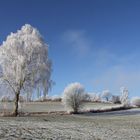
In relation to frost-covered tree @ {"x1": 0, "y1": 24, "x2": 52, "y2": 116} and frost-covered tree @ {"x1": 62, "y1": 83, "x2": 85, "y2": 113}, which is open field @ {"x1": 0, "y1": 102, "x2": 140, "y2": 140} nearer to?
frost-covered tree @ {"x1": 0, "y1": 24, "x2": 52, "y2": 116}

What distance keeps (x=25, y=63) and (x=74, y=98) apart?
3549 cm

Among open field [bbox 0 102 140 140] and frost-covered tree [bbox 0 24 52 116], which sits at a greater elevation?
frost-covered tree [bbox 0 24 52 116]

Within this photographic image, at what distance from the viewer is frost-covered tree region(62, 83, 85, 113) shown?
82.0 metres

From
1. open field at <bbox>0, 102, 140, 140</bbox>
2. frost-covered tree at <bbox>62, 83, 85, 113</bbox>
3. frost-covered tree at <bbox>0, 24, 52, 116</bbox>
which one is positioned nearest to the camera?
open field at <bbox>0, 102, 140, 140</bbox>

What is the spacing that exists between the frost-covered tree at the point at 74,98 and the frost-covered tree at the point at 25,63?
107 feet

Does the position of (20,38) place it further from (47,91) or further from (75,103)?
(75,103)

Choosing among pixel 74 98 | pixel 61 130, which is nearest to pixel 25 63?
pixel 61 130

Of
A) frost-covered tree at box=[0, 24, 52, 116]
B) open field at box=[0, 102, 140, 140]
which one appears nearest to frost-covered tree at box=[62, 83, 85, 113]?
frost-covered tree at box=[0, 24, 52, 116]

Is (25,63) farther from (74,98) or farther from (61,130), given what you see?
(74,98)

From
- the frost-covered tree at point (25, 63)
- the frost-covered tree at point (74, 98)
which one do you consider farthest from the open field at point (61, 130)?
the frost-covered tree at point (74, 98)

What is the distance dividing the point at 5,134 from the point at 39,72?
32011 millimetres

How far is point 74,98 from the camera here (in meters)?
82.6

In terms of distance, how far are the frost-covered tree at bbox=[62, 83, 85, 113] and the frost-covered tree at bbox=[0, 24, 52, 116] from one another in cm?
3253

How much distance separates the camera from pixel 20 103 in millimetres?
56250
